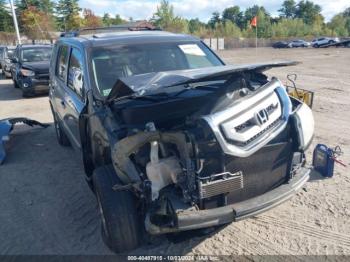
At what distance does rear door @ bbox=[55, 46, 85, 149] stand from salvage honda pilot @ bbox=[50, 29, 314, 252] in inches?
20.1

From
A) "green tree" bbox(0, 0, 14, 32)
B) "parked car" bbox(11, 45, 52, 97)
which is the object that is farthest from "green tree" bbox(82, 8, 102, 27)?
"parked car" bbox(11, 45, 52, 97)

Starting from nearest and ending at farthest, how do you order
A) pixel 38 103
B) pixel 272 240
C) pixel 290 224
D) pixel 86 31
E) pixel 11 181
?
pixel 272 240 < pixel 290 224 < pixel 11 181 < pixel 86 31 < pixel 38 103

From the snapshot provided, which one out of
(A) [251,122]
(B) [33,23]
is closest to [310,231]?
(A) [251,122]

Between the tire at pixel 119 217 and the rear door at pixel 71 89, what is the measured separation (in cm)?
129

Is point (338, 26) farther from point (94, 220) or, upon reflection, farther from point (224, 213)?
point (224, 213)

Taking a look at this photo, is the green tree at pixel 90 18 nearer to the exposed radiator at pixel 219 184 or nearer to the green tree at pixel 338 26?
the green tree at pixel 338 26

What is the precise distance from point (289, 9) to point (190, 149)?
12593 centimetres

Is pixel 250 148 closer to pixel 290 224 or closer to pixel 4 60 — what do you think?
pixel 290 224

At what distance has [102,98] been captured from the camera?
12.0ft

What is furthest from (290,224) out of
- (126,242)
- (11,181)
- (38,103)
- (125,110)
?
(38,103)

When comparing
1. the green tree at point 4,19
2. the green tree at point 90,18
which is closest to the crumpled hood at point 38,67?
the green tree at point 90,18

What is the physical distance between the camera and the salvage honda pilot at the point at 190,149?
276cm

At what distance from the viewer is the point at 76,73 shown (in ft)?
14.6

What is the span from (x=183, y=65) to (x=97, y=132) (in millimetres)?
1531
